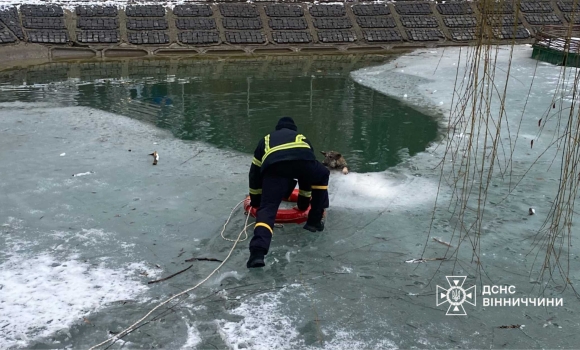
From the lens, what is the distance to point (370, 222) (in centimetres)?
544

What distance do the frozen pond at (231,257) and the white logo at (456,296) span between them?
0.17 ft

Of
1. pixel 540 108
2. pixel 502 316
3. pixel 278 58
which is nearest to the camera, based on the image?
pixel 502 316

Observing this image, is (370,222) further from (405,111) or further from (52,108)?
(52,108)

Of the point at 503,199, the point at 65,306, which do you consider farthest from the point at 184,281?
the point at 503,199

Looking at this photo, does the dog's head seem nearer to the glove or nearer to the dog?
the dog

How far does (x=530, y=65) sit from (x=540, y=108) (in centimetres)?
431

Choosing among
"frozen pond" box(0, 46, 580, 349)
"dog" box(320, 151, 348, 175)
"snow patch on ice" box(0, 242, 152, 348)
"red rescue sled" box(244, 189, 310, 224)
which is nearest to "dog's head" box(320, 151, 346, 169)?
"dog" box(320, 151, 348, 175)

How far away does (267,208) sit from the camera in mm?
4742

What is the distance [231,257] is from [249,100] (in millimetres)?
6121

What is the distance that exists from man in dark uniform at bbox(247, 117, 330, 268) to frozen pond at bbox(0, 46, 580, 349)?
23 centimetres

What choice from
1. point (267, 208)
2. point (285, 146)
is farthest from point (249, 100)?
point (267, 208)

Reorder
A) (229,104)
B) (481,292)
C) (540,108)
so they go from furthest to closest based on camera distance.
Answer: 1. (229,104)
2. (540,108)
3. (481,292)

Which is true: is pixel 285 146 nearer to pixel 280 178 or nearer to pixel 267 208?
pixel 280 178

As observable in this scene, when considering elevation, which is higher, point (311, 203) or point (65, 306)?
point (311, 203)
